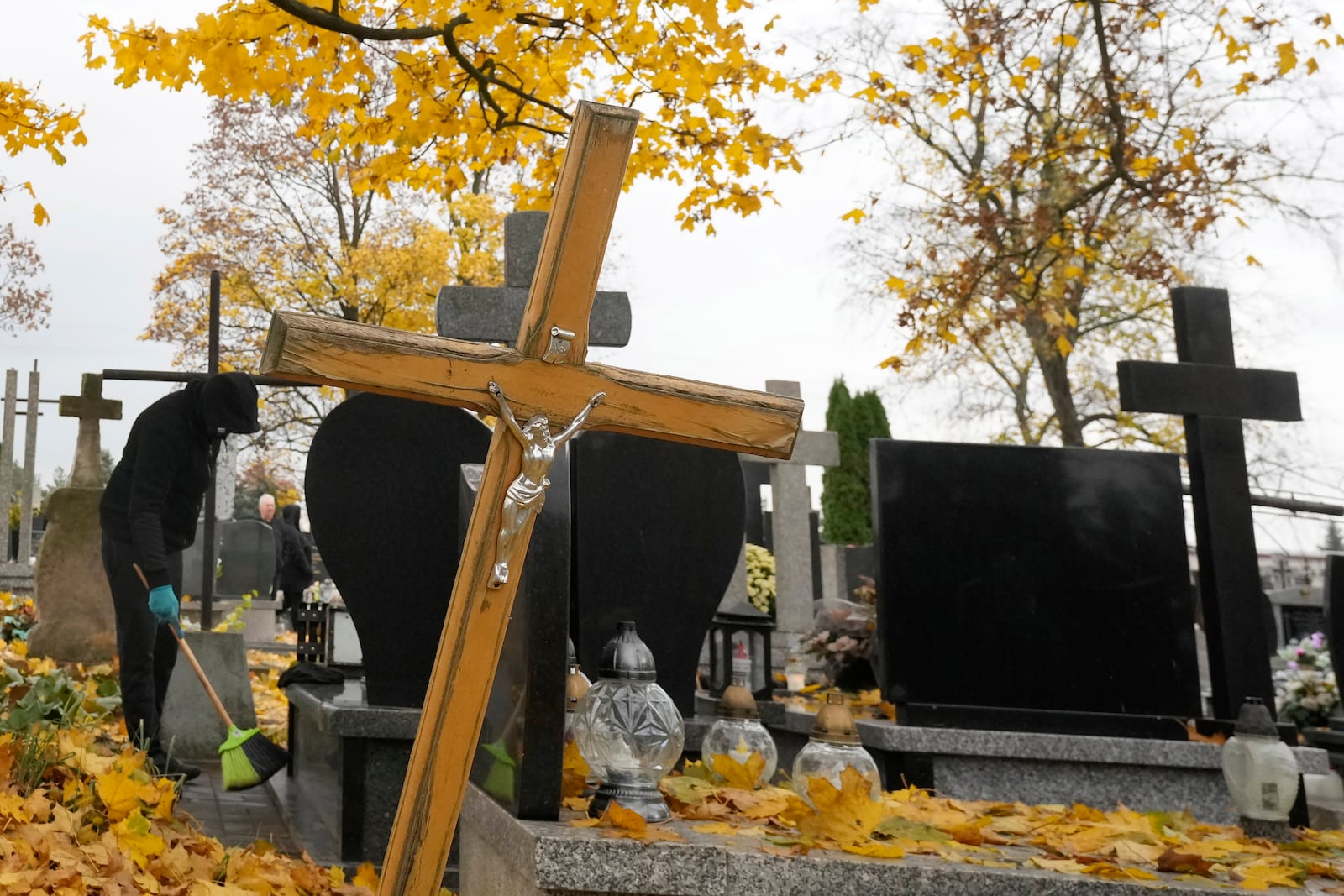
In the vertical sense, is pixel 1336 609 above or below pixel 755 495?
below

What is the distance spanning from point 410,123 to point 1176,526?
469cm

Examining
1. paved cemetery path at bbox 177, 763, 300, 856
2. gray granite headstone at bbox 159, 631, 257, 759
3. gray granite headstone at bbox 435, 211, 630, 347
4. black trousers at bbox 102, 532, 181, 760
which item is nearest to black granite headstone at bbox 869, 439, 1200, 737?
gray granite headstone at bbox 435, 211, 630, 347

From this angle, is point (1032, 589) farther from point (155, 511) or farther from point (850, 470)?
point (850, 470)

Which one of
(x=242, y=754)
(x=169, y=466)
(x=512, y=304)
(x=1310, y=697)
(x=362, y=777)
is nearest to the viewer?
(x=362, y=777)

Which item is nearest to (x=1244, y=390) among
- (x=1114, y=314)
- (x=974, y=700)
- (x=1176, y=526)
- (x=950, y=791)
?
(x=1176, y=526)

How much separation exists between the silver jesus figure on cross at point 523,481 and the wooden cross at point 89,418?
285 inches

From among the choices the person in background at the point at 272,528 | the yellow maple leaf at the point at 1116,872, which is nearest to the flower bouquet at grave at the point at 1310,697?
the yellow maple leaf at the point at 1116,872

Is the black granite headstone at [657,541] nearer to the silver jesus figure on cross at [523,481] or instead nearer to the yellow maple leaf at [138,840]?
the yellow maple leaf at [138,840]

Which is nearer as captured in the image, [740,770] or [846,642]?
[740,770]

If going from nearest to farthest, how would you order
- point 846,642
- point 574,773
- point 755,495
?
point 574,773 → point 846,642 → point 755,495

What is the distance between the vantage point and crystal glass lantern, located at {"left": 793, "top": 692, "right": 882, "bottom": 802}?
3299 mm

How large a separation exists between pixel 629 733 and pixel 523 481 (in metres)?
0.81

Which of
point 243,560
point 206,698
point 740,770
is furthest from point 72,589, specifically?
point 243,560

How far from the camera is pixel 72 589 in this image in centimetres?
836
